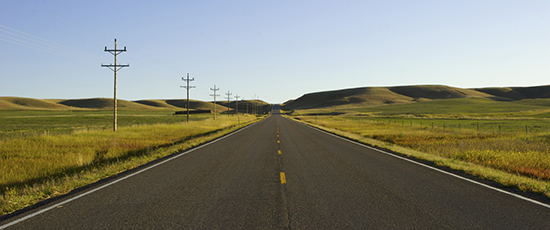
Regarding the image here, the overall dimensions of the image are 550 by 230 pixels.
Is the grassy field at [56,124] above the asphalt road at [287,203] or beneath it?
beneath

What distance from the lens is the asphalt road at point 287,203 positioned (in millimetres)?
5082

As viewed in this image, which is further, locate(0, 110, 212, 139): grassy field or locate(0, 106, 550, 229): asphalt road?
locate(0, 110, 212, 139): grassy field

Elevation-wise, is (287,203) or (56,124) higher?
(287,203)

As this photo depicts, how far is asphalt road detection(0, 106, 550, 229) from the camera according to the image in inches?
200

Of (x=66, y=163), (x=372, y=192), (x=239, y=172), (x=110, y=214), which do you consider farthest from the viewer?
(x=66, y=163)

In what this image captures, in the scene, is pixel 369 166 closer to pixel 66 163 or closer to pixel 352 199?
pixel 352 199

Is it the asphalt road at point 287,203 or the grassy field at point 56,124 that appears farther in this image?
the grassy field at point 56,124

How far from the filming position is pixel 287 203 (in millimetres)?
6207

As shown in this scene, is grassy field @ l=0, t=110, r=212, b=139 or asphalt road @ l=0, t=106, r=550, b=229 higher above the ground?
asphalt road @ l=0, t=106, r=550, b=229

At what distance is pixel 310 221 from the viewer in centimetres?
518

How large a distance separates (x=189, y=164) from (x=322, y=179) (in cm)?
476

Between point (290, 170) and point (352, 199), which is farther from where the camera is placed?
point (290, 170)

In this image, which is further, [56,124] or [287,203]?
[56,124]

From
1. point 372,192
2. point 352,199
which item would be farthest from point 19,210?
point 372,192
